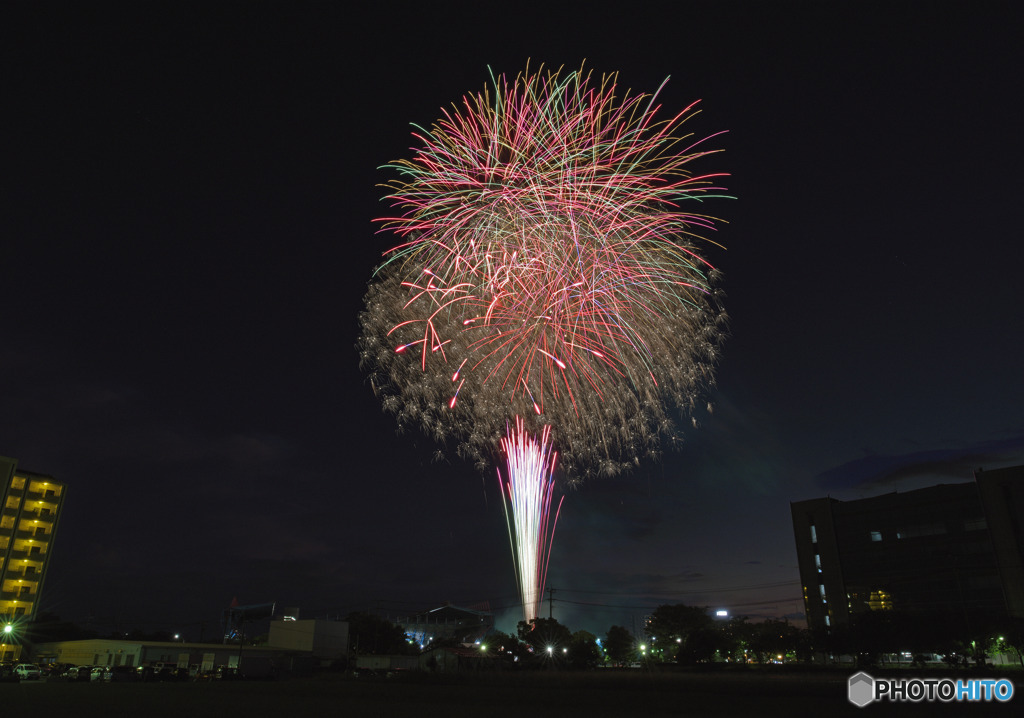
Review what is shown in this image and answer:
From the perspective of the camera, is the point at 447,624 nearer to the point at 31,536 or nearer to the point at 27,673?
the point at 31,536

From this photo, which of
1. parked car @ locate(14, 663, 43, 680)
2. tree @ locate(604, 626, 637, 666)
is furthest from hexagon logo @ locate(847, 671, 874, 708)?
tree @ locate(604, 626, 637, 666)

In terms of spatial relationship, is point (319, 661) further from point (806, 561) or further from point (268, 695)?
point (806, 561)

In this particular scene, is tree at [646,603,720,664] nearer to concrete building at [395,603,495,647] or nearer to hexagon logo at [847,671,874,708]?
concrete building at [395,603,495,647]

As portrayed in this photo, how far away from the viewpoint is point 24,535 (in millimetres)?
86625

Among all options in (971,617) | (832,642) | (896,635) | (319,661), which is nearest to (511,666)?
(319,661)

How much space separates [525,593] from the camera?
39875mm

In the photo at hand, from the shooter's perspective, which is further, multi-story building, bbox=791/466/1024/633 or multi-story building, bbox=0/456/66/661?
multi-story building, bbox=0/456/66/661

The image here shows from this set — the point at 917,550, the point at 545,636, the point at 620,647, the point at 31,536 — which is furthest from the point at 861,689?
the point at 31,536

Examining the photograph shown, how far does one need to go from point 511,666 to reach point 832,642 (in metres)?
35.6

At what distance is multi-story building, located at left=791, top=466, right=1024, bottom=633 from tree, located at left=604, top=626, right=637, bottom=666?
1290 inches

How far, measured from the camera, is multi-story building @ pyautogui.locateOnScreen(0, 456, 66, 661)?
8281 centimetres

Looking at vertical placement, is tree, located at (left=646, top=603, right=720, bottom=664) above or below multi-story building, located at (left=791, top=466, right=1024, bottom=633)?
below

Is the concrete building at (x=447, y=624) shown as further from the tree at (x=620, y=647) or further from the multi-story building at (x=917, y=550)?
the multi-story building at (x=917, y=550)

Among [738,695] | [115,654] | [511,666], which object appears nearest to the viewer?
[738,695]
